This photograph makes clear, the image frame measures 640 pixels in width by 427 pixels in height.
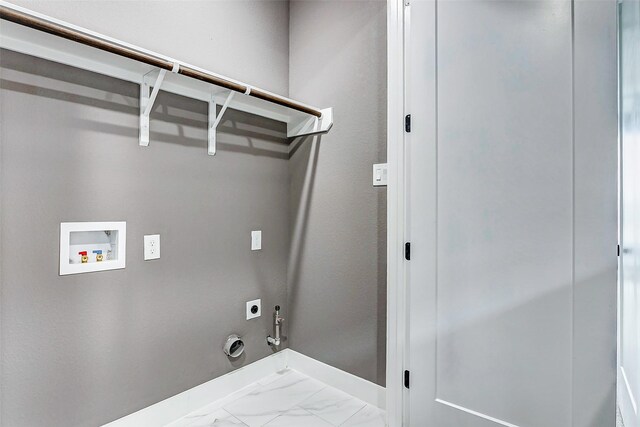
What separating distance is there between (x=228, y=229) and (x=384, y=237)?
0.85 metres

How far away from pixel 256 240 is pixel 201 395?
842 millimetres

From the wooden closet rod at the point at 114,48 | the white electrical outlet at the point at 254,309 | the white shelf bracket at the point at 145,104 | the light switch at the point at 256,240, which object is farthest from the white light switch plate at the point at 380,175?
the white shelf bracket at the point at 145,104

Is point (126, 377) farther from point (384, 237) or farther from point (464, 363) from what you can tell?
point (464, 363)

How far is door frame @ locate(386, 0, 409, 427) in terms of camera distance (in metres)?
1.53

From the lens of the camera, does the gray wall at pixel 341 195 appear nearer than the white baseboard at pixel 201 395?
No

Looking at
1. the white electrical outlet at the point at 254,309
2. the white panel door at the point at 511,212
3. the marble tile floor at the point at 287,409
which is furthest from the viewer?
the white electrical outlet at the point at 254,309

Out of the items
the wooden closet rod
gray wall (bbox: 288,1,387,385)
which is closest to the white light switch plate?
gray wall (bbox: 288,1,387,385)

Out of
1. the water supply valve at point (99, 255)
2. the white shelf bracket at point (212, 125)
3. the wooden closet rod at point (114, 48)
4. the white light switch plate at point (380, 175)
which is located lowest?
the water supply valve at point (99, 255)

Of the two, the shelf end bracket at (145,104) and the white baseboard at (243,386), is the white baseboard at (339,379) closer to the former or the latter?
the white baseboard at (243,386)

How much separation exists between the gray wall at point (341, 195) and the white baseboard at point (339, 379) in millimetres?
38

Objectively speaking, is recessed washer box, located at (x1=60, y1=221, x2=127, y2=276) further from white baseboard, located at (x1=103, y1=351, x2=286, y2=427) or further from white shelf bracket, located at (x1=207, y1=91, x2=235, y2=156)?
white baseboard, located at (x1=103, y1=351, x2=286, y2=427)

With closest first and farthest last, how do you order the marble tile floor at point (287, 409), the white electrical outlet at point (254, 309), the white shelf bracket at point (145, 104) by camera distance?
the white shelf bracket at point (145, 104)
the marble tile floor at point (287, 409)
the white electrical outlet at point (254, 309)

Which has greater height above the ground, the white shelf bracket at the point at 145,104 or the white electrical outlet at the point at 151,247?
the white shelf bracket at the point at 145,104

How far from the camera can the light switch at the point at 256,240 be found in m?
1.90
